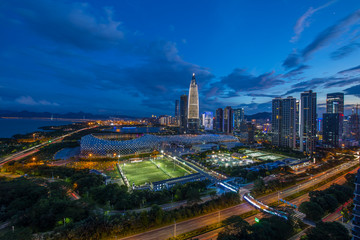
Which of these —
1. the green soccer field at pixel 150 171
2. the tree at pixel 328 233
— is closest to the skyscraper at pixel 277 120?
the green soccer field at pixel 150 171

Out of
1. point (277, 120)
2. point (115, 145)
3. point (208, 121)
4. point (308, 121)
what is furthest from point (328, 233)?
point (208, 121)

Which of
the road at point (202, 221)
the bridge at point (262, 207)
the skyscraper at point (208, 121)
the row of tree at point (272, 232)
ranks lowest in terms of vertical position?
the road at point (202, 221)

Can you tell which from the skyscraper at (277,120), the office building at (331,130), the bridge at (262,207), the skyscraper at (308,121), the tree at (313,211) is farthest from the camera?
the skyscraper at (277,120)

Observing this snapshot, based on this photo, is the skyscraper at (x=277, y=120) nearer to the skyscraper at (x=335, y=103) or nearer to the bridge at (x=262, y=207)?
the skyscraper at (x=335, y=103)

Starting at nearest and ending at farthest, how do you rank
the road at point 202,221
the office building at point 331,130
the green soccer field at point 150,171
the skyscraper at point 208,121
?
the road at point 202,221 → the green soccer field at point 150,171 → the office building at point 331,130 → the skyscraper at point 208,121

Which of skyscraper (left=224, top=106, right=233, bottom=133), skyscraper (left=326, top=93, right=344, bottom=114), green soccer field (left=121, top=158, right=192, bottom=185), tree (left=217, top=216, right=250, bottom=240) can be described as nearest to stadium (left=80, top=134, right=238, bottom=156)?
green soccer field (left=121, top=158, right=192, bottom=185)

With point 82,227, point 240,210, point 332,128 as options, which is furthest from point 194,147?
point 332,128
